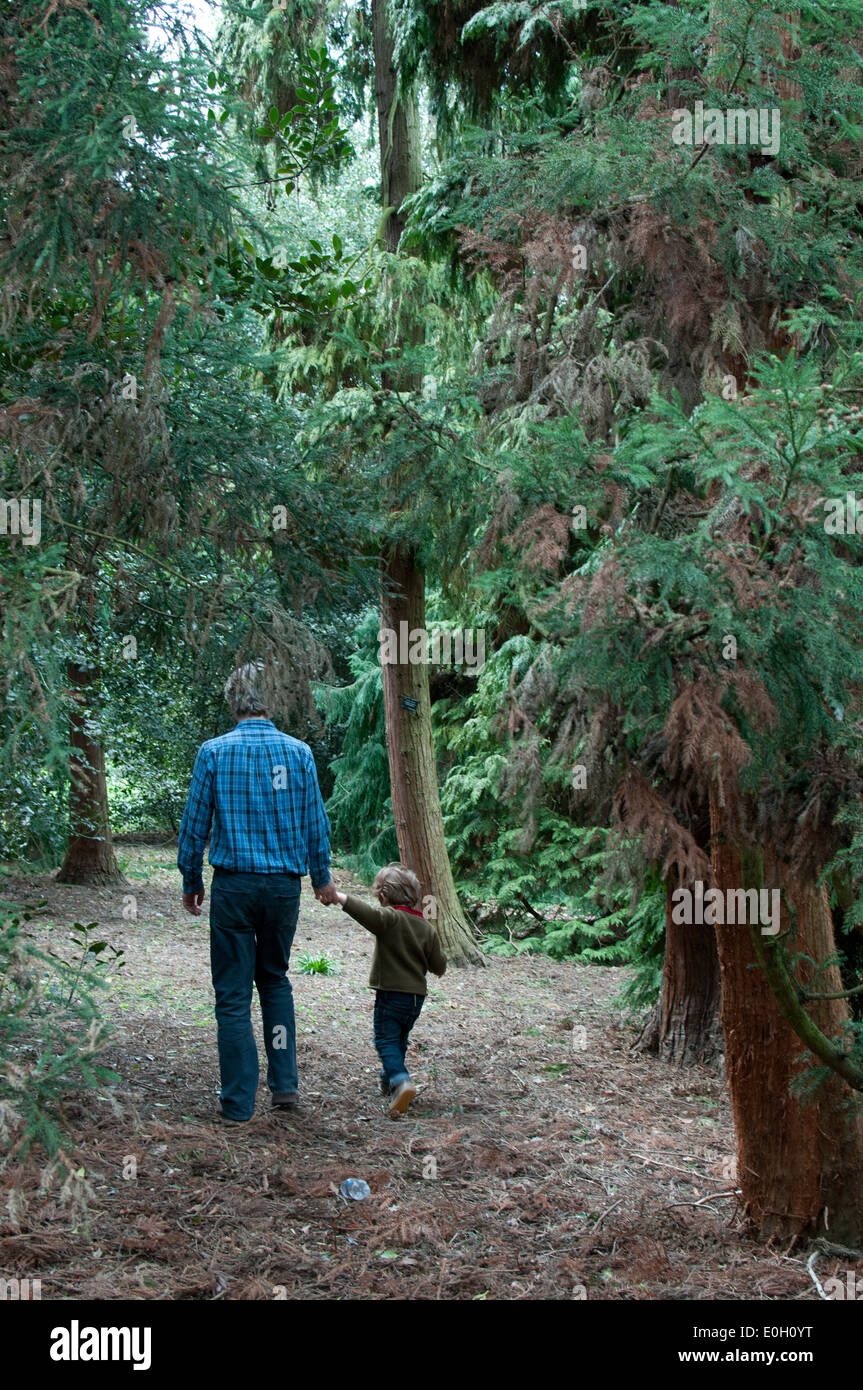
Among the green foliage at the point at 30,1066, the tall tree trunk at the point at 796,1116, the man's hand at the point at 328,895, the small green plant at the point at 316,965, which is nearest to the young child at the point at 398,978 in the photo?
the man's hand at the point at 328,895

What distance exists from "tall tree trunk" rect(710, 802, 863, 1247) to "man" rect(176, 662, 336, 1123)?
1.79 metres

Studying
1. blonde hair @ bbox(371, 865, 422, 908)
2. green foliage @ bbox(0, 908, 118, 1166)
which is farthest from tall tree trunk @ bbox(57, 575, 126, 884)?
green foliage @ bbox(0, 908, 118, 1166)

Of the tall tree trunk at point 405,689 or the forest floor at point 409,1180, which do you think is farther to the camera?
the tall tree trunk at point 405,689

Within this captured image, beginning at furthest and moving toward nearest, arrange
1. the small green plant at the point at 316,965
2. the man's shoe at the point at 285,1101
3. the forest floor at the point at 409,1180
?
the small green plant at the point at 316,965 → the man's shoe at the point at 285,1101 → the forest floor at the point at 409,1180

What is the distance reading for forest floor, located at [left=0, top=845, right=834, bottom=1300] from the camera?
369 cm

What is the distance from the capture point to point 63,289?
4.59 m

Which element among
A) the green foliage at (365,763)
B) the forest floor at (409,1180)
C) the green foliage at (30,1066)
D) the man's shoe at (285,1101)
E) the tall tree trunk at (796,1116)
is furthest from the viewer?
the green foliage at (365,763)

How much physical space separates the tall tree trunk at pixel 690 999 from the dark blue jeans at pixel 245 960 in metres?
2.68

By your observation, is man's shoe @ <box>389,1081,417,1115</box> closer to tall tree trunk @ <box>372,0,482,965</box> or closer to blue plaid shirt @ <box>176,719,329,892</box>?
blue plaid shirt @ <box>176,719,329,892</box>

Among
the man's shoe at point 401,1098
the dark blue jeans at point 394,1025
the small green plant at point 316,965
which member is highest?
the dark blue jeans at point 394,1025

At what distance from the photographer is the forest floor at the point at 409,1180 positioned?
369cm

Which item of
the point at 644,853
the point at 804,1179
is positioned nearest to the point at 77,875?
the point at 804,1179

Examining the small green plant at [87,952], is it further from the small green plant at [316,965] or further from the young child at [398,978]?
the small green plant at [316,965]

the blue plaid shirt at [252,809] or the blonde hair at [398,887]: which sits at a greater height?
the blue plaid shirt at [252,809]
